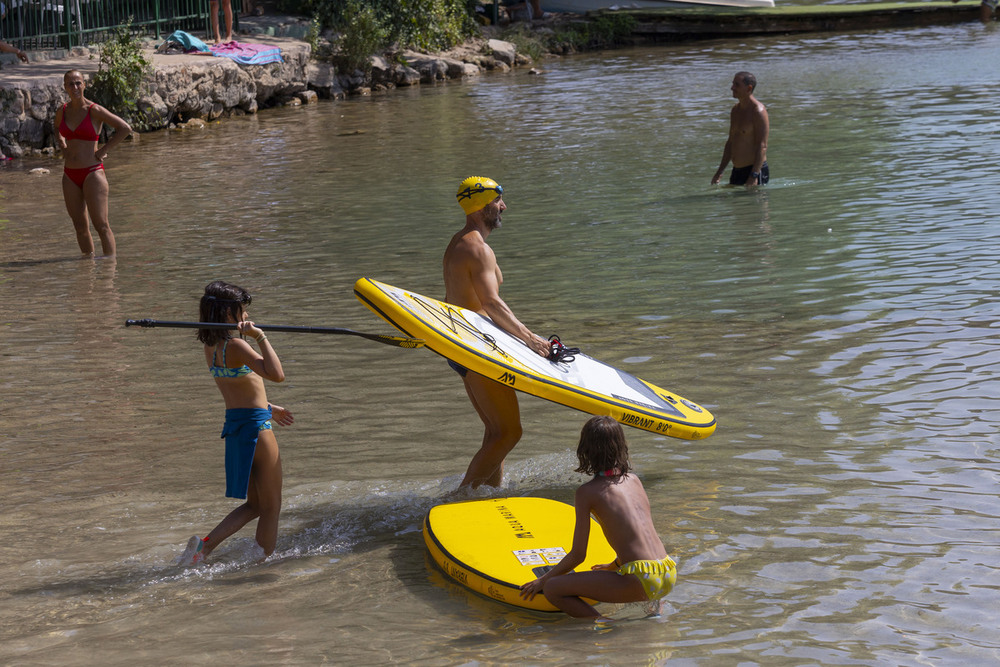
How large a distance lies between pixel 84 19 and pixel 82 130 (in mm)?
14023

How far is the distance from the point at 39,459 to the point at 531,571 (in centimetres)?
329

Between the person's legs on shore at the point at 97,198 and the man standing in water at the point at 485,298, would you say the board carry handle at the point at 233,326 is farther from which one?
the person's legs on shore at the point at 97,198

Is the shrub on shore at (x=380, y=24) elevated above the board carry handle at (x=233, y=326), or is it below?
above

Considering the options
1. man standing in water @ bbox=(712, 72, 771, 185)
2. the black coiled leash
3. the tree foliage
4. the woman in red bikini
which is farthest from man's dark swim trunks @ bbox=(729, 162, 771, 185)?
the tree foliage

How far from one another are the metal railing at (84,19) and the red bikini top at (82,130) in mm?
11659

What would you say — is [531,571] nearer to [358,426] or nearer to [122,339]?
[358,426]

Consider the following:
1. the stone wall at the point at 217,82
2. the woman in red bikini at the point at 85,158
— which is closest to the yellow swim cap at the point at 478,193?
the woman in red bikini at the point at 85,158

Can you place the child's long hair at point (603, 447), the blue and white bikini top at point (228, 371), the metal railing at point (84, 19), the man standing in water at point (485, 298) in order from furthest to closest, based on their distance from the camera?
the metal railing at point (84, 19) → the man standing in water at point (485, 298) → the blue and white bikini top at point (228, 371) → the child's long hair at point (603, 447)

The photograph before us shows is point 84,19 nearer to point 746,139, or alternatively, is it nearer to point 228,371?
point 746,139

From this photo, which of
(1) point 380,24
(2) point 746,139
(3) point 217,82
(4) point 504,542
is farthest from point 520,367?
(1) point 380,24

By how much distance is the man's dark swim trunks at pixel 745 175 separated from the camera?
1335 cm

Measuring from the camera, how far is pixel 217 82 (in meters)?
23.3

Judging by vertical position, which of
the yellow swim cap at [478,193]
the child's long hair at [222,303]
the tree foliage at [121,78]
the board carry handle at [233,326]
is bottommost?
the board carry handle at [233,326]

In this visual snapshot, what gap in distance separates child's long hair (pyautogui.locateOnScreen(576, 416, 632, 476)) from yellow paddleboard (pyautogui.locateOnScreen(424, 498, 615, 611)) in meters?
0.54
